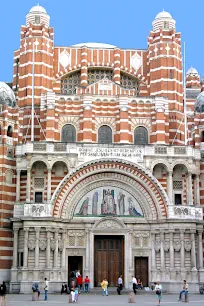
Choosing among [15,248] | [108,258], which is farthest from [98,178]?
[15,248]

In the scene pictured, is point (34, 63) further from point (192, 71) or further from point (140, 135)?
point (192, 71)

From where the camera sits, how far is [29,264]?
49125 mm

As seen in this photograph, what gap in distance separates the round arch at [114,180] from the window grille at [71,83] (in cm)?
1161

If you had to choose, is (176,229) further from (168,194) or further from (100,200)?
(100,200)

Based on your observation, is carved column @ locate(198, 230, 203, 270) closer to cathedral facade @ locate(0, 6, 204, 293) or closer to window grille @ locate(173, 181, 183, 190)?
cathedral facade @ locate(0, 6, 204, 293)

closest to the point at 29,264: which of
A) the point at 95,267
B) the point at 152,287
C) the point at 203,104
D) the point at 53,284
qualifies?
the point at 53,284

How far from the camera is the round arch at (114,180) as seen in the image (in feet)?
169

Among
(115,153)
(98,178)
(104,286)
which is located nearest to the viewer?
(104,286)

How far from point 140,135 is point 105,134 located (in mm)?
3407

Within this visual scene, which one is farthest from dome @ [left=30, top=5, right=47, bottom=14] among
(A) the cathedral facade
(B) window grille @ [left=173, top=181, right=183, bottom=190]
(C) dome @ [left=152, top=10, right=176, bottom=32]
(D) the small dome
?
(D) the small dome

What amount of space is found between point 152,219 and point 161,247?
8.83ft

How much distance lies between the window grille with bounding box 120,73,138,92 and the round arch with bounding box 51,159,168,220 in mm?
12127

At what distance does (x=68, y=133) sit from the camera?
55.7 metres

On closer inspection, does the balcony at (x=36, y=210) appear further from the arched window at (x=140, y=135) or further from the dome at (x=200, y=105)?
the dome at (x=200, y=105)
